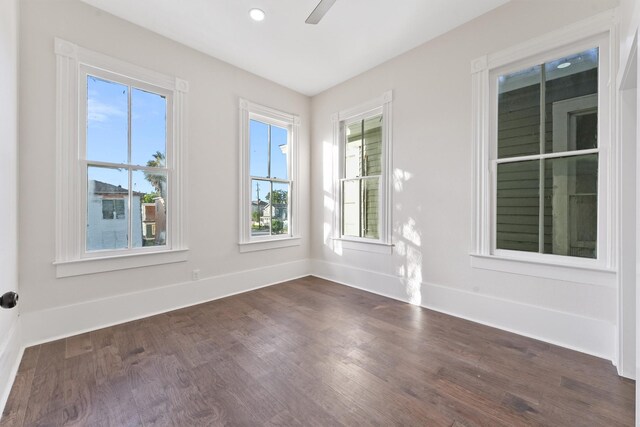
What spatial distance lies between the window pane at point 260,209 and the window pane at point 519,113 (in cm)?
294

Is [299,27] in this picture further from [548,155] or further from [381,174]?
[548,155]

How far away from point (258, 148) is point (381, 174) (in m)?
1.79

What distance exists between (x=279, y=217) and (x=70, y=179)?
245cm

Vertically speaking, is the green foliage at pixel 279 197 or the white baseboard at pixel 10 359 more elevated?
the green foliage at pixel 279 197

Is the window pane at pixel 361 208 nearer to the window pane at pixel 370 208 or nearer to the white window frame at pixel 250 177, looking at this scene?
the window pane at pixel 370 208

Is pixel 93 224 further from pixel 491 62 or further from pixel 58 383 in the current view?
pixel 491 62

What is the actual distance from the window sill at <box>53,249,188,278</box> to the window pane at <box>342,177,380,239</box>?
88.5 inches

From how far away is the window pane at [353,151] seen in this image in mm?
4031

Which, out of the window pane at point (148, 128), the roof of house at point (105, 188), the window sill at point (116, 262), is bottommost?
the window sill at point (116, 262)

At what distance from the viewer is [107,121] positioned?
2.74 metres

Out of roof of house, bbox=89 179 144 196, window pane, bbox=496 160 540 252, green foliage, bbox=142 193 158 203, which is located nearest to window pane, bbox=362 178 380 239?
window pane, bbox=496 160 540 252

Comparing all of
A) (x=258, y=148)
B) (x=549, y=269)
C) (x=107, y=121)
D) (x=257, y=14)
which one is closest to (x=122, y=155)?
(x=107, y=121)

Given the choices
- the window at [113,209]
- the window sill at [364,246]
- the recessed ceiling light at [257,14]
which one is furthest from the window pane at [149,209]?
the window sill at [364,246]

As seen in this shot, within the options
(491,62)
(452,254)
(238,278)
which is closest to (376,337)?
(452,254)
